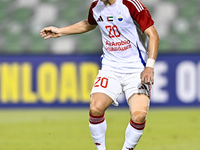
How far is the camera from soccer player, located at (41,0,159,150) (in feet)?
11.8

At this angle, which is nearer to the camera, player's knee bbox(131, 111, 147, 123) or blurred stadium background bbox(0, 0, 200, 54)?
player's knee bbox(131, 111, 147, 123)

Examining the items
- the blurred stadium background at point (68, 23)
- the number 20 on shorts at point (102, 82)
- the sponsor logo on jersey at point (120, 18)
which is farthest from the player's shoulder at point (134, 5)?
the blurred stadium background at point (68, 23)

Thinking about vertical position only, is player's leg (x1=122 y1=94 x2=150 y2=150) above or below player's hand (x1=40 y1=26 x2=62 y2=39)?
below

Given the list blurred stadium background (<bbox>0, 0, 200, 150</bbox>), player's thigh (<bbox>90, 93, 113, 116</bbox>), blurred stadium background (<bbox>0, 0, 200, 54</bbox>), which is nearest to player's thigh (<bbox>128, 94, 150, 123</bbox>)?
player's thigh (<bbox>90, 93, 113, 116</bbox>)

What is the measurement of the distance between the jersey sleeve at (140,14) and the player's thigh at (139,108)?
60 cm

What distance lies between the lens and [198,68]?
7.62 m

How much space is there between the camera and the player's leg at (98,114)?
3.67 m

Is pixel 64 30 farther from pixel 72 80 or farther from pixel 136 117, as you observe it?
pixel 72 80

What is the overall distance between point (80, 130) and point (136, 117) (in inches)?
95.6

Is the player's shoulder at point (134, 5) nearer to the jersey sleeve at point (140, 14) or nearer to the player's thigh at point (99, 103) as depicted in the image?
the jersey sleeve at point (140, 14)

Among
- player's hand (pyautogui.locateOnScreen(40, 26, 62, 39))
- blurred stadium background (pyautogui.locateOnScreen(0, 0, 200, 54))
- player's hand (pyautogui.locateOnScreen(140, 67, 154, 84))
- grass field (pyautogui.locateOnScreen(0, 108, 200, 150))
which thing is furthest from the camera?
blurred stadium background (pyautogui.locateOnScreen(0, 0, 200, 54))

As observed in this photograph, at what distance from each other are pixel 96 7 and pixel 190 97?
14.0 ft

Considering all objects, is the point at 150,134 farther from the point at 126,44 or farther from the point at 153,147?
the point at 126,44

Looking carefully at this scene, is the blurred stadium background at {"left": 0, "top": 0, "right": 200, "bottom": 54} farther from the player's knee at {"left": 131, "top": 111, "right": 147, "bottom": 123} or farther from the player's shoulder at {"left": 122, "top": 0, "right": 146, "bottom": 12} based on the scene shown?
the player's knee at {"left": 131, "top": 111, "right": 147, "bottom": 123}
